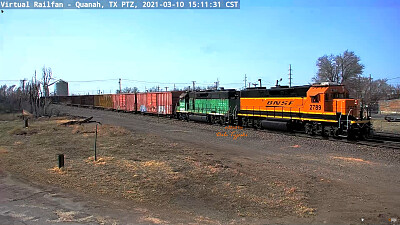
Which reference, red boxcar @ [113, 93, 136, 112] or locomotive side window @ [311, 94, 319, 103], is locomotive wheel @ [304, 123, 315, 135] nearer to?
locomotive side window @ [311, 94, 319, 103]

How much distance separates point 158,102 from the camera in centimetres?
3822

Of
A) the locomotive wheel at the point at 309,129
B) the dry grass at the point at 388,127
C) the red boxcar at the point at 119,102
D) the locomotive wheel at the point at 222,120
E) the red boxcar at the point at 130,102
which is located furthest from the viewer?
the red boxcar at the point at 119,102

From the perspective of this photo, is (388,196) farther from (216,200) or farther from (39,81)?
(39,81)

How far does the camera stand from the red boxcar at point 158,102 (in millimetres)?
35594

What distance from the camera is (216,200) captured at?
688 cm

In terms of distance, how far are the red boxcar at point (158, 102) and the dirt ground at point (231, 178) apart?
2015 cm

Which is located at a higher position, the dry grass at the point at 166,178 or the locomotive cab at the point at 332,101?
the locomotive cab at the point at 332,101

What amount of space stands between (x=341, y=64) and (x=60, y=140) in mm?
69722

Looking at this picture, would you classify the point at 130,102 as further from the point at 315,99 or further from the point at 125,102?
the point at 315,99

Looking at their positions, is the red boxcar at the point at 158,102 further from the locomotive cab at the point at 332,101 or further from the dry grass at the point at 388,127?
the dry grass at the point at 388,127

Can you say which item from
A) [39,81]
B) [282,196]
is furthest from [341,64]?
[282,196]

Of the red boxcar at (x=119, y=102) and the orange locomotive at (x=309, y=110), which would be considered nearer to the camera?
the orange locomotive at (x=309, y=110)

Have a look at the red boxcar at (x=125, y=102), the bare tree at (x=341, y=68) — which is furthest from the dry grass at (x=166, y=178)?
the bare tree at (x=341, y=68)

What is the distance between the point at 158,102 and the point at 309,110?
22.8m
